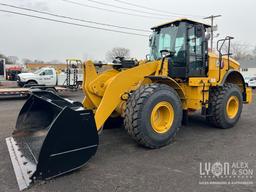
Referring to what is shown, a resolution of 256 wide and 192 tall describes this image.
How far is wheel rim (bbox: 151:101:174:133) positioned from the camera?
15.5 ft

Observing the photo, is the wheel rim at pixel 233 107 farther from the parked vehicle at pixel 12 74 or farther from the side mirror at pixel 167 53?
the parked vehicle at pixel 12 74

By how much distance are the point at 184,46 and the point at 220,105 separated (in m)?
1.73

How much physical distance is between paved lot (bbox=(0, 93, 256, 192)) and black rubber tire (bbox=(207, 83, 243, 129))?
263mm

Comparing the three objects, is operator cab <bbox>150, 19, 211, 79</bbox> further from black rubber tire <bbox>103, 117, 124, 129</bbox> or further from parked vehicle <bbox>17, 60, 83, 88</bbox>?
parked vehicle <bbox>17, 60, 83, 88</bbox>

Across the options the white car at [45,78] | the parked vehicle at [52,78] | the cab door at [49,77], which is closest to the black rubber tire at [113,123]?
the parked vehicle at [52,78]

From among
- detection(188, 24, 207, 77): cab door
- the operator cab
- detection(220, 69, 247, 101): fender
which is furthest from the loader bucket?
detection(220, 69, 247, 101): fender

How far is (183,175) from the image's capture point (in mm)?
3643

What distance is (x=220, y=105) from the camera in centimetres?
605

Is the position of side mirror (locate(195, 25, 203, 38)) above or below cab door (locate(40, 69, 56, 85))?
above

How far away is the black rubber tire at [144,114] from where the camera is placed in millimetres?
4367

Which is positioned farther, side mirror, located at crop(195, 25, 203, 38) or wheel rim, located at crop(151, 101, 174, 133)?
side mirror, located at crop(195, 25, 203, 38)

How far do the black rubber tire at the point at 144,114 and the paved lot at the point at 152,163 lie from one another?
0.73ft

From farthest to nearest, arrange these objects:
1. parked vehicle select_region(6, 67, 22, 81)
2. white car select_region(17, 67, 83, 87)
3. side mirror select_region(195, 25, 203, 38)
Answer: parked vehicle select_region(6, 67, 22, 81), white car select_region(17, 67, 83, 87), side mirror select_region(195, 25, 203, 38)

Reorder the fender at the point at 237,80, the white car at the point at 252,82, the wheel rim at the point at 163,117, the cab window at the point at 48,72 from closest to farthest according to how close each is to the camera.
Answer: the wheel rim at the point at 163,117, the fender at the point at 237,80, the cab window at the point at 48,72, the white car at the point at 252,82
